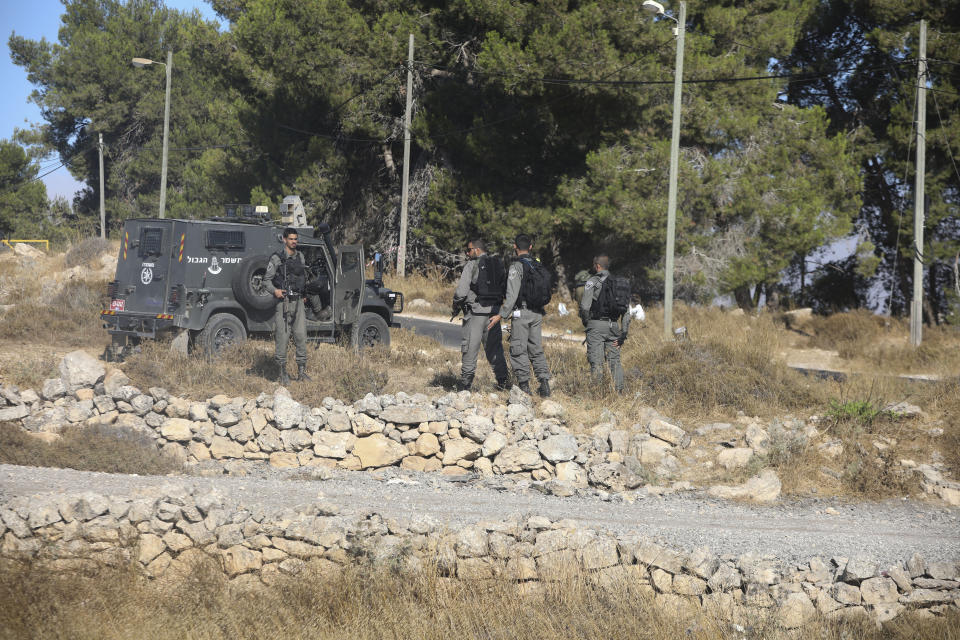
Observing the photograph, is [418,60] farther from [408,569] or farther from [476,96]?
[408,569]

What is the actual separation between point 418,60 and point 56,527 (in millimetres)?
22355

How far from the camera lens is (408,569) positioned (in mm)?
5676

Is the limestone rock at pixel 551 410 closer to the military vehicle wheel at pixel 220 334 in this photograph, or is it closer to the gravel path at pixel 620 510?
the gravel path at pixel 620 510

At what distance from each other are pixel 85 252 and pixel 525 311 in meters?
18.0

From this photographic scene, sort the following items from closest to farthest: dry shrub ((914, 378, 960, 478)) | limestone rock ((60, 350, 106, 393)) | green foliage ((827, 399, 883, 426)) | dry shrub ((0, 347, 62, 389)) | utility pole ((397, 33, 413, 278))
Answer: dry shrub ((914, 378, 960, 478))
limestone rock ((60, 350, 106, 393))
green foliage ((827, 399, 883, 426))
dry shrub ((0, 347, 62, 389))
utility pole ((397, 33, 413, 278))

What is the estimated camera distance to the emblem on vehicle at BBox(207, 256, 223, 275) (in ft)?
37.2

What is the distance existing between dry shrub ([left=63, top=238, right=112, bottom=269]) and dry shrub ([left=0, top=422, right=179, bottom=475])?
631 inches

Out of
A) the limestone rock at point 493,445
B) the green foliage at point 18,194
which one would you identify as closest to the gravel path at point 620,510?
the limestone rock at point 493,445

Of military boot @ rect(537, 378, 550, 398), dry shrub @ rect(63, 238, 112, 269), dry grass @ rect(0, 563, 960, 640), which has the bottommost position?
dry grass @ rect(0, 563, 960, 640)

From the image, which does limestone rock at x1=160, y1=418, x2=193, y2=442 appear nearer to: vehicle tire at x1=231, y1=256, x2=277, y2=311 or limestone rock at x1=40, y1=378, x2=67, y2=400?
limestone rock at x1=40, y1=378, x2=67, y2=400

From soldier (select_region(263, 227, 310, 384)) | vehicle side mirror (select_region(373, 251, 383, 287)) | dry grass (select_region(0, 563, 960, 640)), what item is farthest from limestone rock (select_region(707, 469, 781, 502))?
vehicle side mirror (select_region(373, 251, 383, 287))

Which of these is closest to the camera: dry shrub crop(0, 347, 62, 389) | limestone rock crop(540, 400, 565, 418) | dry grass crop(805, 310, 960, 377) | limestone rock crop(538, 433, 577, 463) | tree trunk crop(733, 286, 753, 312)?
limestone rock crop(538, 433, 577, 463)

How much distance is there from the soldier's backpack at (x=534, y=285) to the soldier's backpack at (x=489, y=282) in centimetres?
26

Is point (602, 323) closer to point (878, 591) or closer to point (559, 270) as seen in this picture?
point (878, 591)
